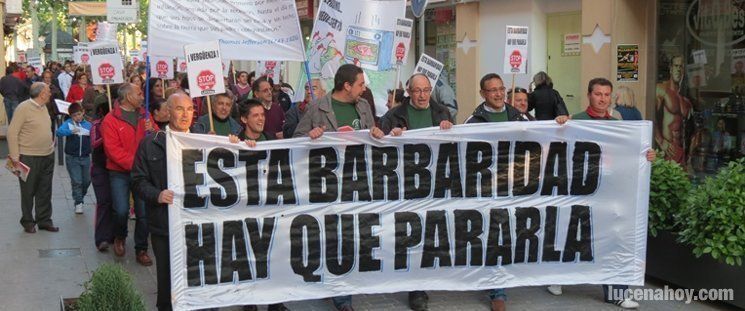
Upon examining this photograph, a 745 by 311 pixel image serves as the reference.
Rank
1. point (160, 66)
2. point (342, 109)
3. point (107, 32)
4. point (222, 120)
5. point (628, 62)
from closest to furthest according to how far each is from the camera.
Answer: point (342, 109) < point (222, 120) < point (628, 62) < point (160, 66) < point (107, 32)

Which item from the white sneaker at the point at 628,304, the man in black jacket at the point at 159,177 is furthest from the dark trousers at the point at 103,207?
the white sneaker at the point at 628,304

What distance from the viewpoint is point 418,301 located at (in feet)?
22.8

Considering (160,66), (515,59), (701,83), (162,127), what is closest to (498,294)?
(515,59)

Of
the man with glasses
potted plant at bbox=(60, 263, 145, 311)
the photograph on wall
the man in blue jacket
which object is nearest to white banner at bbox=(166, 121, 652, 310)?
potted plant at bbox=(60, 263, 145, 311)

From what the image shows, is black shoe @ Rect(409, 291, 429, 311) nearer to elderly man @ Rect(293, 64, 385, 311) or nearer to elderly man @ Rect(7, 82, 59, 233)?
elderly man @ Rect(293, 64, 385, 311)

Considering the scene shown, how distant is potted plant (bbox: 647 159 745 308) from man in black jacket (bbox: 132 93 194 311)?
12.4 ft

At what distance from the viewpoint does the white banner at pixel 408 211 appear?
6348mm

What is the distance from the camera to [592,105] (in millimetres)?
7371

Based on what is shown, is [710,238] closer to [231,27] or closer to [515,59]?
[515,59]

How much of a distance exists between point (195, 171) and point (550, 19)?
11.5 m

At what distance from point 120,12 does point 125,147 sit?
13.4 m

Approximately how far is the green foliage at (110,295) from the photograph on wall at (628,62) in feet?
32.3

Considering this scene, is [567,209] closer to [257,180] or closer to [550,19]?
[257,180]

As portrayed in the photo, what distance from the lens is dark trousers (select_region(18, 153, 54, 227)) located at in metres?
10.1
